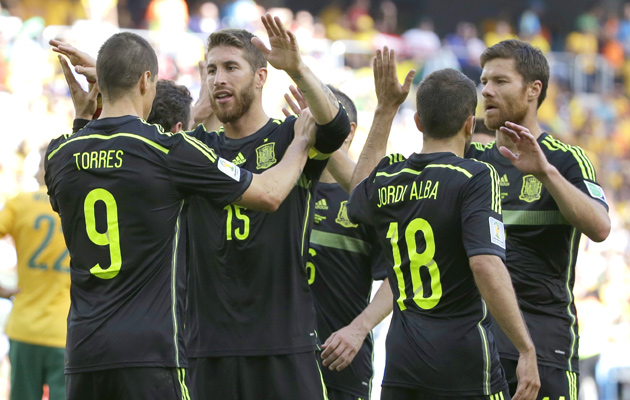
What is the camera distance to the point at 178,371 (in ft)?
14.6

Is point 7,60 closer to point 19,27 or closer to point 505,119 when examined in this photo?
point 19,27

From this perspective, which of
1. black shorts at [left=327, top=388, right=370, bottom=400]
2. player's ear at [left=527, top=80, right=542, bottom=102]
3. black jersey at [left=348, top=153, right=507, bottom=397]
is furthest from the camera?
black shorts at [left=327, top=388, right=370, bottom=400]

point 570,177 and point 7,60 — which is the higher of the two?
point 7,60

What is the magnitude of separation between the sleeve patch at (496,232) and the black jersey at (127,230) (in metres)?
1.33

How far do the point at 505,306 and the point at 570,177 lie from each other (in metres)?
1.18

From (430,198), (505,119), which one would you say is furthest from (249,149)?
(505,119)

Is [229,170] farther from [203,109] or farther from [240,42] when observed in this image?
[203,109]

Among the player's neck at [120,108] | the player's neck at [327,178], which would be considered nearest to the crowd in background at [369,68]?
the player's neck at [327,178]

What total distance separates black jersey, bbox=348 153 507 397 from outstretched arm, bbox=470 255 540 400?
3.0 inches

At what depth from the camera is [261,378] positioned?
5.00 metres

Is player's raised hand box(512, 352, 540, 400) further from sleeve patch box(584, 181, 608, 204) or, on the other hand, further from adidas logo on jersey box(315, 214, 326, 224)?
adidas logo on jersey box(315, 214, 326, 224)

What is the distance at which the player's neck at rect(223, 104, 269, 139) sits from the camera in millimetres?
5359

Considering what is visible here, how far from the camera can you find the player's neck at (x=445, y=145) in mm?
4789

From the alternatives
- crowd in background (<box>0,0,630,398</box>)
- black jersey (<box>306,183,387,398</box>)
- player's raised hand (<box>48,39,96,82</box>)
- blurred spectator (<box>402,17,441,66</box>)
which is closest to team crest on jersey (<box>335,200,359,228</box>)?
black jersey (<box>306,183,387,398</box>)
